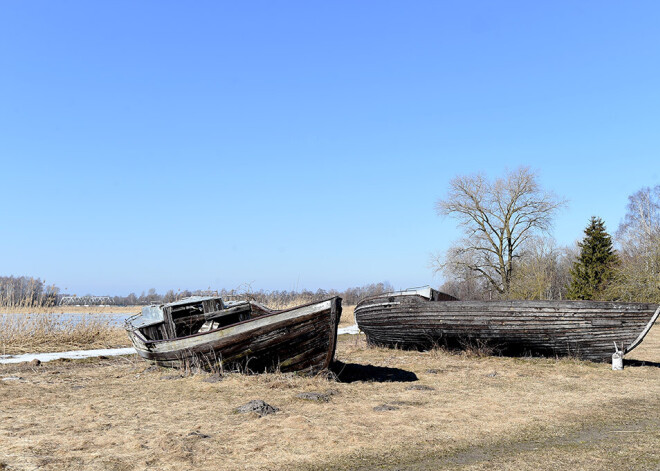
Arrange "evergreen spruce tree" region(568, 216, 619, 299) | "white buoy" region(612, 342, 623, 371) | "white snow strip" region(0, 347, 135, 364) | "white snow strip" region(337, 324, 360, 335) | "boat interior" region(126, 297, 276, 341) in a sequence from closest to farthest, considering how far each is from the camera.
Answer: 1. "white buoy" region(612, 342, 623, 371)
2. "boat interior" region(126, 297, 276, 341)
3. "white snow strip" region(0, 347, 135, 364)
4. "white snow strip" region(337, 324, 360, 335)
5. "evergreen spruce tree" region(568, 216, 619, 299)

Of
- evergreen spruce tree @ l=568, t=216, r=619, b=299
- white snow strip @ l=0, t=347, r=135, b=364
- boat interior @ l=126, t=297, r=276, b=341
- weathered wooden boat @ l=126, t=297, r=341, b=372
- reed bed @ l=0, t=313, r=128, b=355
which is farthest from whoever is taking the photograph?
evergreen spruce tree @ l=568, t=216, r=619, b=299

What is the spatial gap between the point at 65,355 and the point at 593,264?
35.4m

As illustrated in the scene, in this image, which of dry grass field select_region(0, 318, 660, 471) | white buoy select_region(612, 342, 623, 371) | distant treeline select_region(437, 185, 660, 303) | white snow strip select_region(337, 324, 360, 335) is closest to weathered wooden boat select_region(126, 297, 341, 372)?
dry grass field select_region(0, 318, 660, 471)

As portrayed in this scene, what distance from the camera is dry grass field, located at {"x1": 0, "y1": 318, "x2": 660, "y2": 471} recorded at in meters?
4.71

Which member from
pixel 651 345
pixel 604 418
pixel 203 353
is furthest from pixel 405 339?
pixel 651 345

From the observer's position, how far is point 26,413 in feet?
21.4

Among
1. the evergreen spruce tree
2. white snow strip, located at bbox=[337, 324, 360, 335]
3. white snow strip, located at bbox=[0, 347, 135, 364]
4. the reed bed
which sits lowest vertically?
white snow strip, located at bbox=[337, 324, 360, 335]

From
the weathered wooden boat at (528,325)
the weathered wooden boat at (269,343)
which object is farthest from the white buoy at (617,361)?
the weathered wooden boat at (269,343)

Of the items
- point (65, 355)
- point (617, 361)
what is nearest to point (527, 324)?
point (617, 361)

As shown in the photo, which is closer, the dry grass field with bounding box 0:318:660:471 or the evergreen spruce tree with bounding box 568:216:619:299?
the dry grass field with bounding box 0:318:660:471

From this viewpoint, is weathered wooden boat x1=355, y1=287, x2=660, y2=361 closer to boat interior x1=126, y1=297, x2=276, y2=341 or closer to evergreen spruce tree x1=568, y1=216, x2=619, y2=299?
boat interior x1=126, y1=297, x2=276, y2=341

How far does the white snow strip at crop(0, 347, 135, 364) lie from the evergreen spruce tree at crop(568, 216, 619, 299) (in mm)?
32010

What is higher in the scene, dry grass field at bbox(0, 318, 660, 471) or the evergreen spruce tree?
the evergreen spruce tree

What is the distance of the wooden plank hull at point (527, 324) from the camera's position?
1058 centimetres
